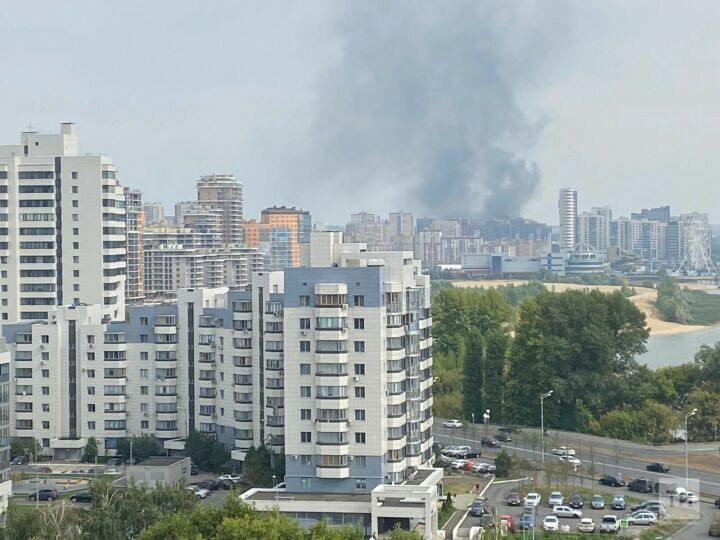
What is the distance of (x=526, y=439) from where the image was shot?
16203 mm

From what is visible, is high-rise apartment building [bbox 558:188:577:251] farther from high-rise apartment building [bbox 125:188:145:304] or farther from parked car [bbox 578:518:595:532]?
parked car [bbox 578:518:595:532]

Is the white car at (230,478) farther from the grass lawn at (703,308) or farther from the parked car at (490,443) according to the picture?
the grass lawn at (703,308)

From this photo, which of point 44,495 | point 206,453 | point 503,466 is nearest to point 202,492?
point 206,453

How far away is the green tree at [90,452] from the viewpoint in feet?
49.5

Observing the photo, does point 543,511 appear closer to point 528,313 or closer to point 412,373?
point 412,373

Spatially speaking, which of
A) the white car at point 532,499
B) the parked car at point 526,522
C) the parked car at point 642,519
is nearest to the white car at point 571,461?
the white car at point 532,499

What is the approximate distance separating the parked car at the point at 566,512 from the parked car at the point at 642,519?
0.46 metres

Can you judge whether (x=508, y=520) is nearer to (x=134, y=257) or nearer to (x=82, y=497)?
(x=82, y=497)

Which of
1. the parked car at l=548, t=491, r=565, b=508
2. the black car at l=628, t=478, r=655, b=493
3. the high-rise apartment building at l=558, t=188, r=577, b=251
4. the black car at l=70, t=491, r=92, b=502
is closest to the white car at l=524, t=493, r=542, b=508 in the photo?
the parked car at l=548, t=491, r=565, b=508

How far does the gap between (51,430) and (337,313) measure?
196 inches

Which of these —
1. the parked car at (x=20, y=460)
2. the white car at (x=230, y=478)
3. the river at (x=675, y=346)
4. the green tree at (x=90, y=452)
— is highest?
the river at (x=675, y=346)

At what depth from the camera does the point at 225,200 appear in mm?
49344

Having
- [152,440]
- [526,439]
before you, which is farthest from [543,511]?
[152,440]

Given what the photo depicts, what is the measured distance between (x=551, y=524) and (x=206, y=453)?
4274mm
